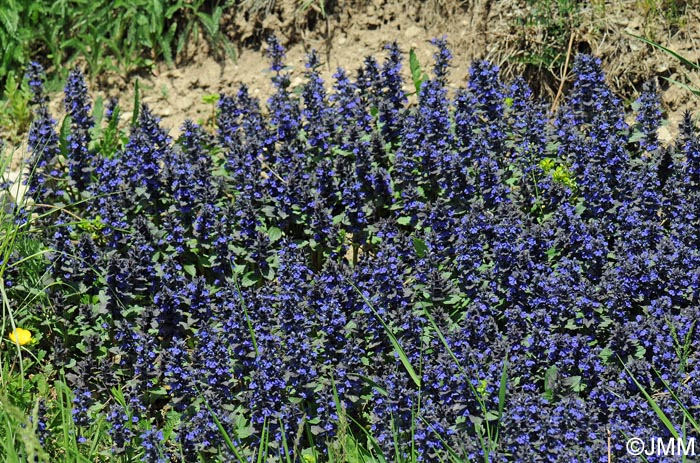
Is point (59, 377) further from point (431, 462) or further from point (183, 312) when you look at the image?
point (431, 462)

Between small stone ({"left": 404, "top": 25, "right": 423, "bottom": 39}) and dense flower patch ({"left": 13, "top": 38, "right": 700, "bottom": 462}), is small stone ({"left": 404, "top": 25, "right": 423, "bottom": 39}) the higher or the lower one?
the higher one

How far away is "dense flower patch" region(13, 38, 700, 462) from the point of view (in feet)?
16.3

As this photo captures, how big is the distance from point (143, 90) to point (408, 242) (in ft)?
13.5

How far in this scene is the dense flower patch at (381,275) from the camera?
4961mm

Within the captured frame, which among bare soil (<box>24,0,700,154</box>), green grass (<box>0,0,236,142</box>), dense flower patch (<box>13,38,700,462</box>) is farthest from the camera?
green grass (<box>0,0,236,142</box>)

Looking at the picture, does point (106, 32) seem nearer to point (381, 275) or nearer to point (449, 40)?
point (449, 40)

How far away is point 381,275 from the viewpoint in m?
5.53

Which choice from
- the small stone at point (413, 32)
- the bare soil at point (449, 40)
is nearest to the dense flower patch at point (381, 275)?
the bare soil at point (449, 40)

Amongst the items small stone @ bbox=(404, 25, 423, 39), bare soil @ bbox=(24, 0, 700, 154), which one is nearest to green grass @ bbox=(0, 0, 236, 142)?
bare soil @ bbox=(24, 0, 700, 154)

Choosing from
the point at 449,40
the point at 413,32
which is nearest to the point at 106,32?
the point at 413,32

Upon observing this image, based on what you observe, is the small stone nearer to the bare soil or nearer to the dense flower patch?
the bare soil

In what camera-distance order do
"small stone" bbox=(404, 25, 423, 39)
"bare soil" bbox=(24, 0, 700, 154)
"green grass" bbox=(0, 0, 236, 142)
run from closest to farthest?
"bare soil" bbox=(24, 0, 700, 154) < "small stone" bbox=(404, 25, 423, 39) < "green grass" bbox=(0, 0, 236, 142)

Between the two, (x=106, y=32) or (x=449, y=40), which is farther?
(x=106, y=32)

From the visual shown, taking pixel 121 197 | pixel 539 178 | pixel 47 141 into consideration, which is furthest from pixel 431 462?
pixel 47 141
